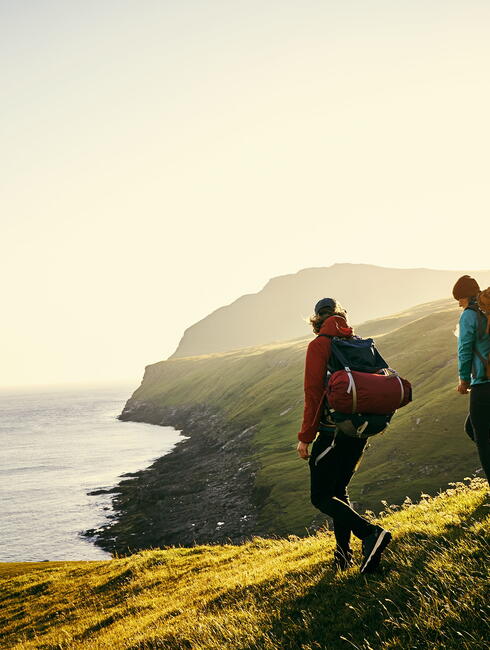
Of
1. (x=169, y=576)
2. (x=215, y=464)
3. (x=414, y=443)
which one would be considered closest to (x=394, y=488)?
(x=414, y=443)

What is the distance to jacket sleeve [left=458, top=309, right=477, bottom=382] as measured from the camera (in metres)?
7.81

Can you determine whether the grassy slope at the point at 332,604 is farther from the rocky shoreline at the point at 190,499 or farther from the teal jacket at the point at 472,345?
the rocky shoreline at the point at 190,499

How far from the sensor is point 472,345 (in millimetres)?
7879

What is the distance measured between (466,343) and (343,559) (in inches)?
158

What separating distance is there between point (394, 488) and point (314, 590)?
3182cm

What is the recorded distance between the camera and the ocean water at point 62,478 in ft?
148

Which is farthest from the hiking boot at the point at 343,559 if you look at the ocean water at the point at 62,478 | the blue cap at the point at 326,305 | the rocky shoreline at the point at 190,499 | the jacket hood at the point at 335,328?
the ocean water at the point at 62,478

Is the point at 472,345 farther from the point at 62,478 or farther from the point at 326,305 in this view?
the point at 62,478

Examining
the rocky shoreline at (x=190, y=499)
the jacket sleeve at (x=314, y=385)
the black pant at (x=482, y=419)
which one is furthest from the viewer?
the rocky shoreline at (x=190, y=499)

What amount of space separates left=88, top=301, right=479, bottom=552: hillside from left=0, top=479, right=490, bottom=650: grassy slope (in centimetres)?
2571

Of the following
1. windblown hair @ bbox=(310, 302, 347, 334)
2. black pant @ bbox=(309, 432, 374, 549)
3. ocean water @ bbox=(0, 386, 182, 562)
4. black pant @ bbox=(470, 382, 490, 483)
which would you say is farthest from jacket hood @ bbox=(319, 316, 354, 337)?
ocean water @ bbox=(0, 386, 182, 562)

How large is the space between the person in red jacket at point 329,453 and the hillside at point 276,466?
96.0 ft

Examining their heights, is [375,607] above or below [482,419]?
below

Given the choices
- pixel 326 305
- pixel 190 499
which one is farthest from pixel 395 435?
pixel 326 305
